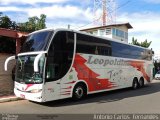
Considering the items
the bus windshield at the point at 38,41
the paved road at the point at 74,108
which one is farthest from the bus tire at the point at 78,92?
the bus windshield at the point at 38,41

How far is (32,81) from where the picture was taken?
11.3 metres

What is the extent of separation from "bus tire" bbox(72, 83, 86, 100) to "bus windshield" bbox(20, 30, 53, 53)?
285cm

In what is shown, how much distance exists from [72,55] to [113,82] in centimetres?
488

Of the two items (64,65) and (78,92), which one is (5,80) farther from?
(64,65)

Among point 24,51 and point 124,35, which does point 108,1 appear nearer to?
point 124,35

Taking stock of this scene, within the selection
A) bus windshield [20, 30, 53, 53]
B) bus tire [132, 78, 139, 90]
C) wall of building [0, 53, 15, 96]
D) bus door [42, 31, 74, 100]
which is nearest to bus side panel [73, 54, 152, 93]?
bus tire [132, 78, 139, 90]

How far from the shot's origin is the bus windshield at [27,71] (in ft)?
36.5

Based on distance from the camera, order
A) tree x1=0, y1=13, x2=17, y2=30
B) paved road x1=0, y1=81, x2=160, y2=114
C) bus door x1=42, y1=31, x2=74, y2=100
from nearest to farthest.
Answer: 1. paved road x1=0, y1=81, x2=160, y2=114
2. bus door x1=42, y1=31, x2=74, y2=100
3. tree x1=0, y1=13, x2=17, y2=30

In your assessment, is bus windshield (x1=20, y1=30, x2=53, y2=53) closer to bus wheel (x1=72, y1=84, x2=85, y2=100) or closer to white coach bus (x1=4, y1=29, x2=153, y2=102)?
white coach bus (x1=4, y1=29, x2=153, y2=102)

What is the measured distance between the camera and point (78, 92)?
13148 millimetres

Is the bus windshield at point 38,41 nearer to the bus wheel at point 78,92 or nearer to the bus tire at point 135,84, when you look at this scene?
the bus wheel at point 78,92

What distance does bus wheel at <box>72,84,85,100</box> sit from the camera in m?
13.0

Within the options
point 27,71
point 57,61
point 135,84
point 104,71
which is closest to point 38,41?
point 57,61

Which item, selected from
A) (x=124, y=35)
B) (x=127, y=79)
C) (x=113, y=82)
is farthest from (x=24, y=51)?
(x=124, y=35)
